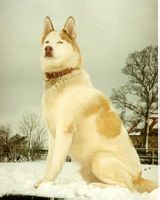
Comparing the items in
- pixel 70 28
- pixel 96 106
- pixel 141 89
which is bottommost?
pixel 96 106

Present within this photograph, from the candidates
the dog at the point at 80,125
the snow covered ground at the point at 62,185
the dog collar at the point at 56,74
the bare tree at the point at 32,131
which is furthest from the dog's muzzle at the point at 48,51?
the snow covered ground at the point at 62,185

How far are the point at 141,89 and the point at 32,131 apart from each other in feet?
2.19

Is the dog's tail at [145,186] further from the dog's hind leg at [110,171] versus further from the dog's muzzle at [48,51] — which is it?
the dog's muzzle at [48,51]

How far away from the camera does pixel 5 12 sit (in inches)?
106

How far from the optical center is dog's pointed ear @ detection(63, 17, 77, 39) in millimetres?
2545

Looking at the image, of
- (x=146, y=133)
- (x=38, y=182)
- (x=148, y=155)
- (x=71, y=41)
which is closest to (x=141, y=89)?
(x=146, y=133)

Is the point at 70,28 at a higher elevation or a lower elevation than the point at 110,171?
higher

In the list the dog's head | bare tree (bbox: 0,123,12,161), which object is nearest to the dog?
the dog's head

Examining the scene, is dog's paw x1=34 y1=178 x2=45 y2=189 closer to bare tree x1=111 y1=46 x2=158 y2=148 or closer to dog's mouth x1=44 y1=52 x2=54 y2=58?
bare tree x1=111 y1=46 x2=158 y2=148

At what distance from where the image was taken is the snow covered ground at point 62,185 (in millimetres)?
2326

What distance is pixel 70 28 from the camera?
2557mm

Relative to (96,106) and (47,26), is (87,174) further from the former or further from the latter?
(47,26)

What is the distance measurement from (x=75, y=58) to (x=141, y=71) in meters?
0.38

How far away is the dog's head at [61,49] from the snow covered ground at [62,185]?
57cm
